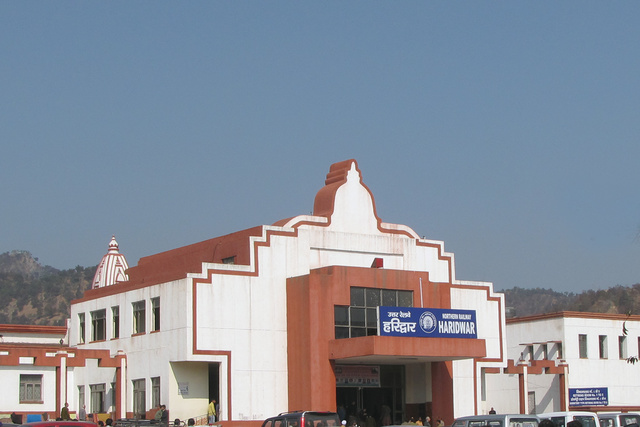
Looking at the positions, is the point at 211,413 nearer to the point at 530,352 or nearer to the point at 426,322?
the point at 426,322

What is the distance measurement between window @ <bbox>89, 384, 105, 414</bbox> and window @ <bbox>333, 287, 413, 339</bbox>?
43.2ft

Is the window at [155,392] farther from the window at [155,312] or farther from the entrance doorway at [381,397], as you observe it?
the entrance doorway at [381,397]

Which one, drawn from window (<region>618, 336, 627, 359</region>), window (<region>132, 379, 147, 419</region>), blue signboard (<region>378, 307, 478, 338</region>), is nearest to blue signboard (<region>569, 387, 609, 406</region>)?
window (<region>618, 336, 627, 359</region>)

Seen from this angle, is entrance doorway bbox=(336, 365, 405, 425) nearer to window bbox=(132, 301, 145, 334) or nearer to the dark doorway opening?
the dark doorway opening

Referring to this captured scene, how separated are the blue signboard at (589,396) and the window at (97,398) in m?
27.2

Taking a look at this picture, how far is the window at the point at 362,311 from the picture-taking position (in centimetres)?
4831

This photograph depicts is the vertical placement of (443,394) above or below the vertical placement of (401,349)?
below

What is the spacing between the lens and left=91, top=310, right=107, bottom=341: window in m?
53.9

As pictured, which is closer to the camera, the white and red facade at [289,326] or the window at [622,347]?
the white and red facade at [289,326]

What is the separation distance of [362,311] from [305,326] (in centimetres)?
272

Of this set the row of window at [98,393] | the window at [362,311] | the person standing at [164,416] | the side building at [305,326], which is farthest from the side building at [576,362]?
the person standing at [164,416]

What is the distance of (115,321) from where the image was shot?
52.8 m

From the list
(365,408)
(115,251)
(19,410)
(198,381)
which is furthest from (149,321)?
(115,251)

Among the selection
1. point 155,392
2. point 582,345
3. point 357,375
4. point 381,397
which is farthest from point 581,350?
point 155,392
